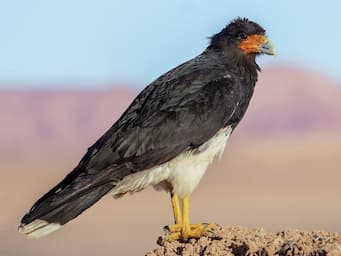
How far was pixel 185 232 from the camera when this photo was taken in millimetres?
10648

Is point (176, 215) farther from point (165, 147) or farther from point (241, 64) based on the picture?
point (241, 64)

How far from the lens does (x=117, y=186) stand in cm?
1062

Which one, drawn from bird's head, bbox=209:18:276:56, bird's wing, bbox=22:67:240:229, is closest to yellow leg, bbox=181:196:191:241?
bird's wing, bbox=22:67:240:229

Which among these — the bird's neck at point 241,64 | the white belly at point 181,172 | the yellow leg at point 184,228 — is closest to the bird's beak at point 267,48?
the bird's neck at point 241,64

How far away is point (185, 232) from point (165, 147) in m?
0.80

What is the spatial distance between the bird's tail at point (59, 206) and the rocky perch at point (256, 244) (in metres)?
0.77

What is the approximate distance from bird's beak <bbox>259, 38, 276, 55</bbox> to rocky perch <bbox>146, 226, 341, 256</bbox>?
2229 millimetres

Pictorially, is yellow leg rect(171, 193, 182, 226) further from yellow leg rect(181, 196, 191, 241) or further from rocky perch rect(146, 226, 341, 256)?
rocky perch rect(146, 226, 341, 256)

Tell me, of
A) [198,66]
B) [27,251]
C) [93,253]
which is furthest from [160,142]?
[93,253]

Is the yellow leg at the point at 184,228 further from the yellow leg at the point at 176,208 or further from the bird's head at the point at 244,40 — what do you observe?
the bird's head at the point at 244,40

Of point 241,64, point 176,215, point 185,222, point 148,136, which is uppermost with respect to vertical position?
point 241,64

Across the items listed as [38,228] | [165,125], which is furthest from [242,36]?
[38,228]

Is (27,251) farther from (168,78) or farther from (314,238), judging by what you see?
(314,238)

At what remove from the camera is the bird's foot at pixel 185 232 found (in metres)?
10.5
